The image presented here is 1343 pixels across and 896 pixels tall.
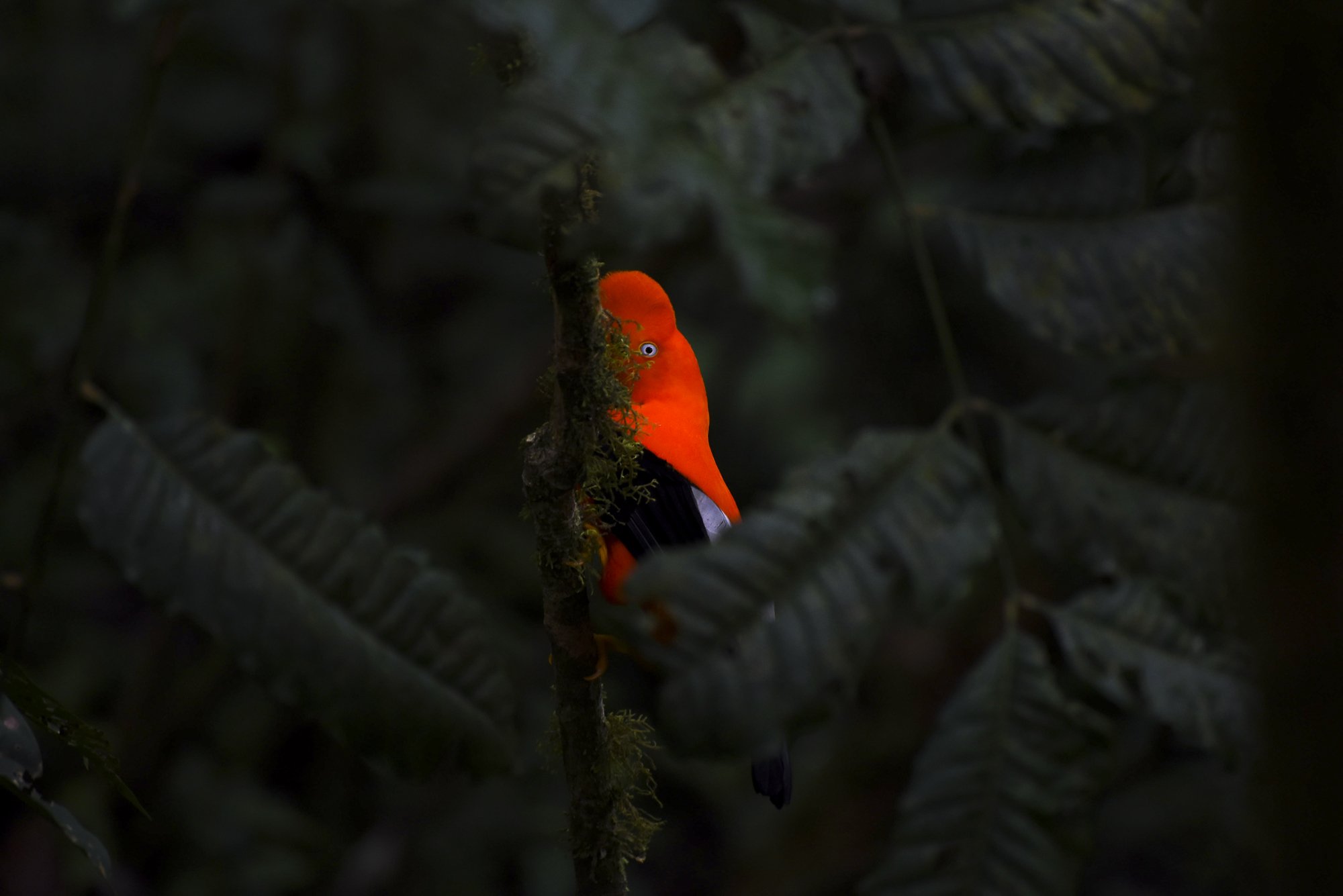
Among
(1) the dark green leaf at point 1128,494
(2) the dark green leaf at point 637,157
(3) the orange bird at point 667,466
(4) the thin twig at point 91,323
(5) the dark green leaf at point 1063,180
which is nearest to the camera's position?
(2) the dark green leaf at point 637,157

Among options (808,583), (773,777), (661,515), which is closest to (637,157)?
(808,583)

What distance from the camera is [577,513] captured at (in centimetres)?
96

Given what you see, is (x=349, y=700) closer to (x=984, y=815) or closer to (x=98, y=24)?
(x=984, y=815)

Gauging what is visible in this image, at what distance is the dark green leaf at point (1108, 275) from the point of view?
0.81m

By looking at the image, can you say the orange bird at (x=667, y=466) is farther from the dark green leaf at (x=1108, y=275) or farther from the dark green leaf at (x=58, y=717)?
the dark green leaf at (x=58, y=717)

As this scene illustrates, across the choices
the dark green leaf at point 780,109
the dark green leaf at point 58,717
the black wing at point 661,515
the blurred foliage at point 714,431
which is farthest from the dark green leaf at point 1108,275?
the dark green leaf at point 58,717

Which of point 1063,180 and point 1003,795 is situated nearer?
point 1003,795

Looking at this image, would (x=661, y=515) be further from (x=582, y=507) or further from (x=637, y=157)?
(x=637, y=157)

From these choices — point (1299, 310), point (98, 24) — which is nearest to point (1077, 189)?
point (1299, 310)

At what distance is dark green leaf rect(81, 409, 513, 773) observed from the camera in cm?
95

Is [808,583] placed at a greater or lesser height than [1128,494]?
lesser

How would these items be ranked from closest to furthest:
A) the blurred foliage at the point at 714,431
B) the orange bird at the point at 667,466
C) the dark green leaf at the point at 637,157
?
1. the dark green leaf at the point at 637,157
2. the blurred foliage at the point at 714,431
3. the orange bird at the point at 667,466

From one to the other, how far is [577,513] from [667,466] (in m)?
0.20

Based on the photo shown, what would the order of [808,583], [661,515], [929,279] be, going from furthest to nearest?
[661,515] < [929,279] < [808,583]
